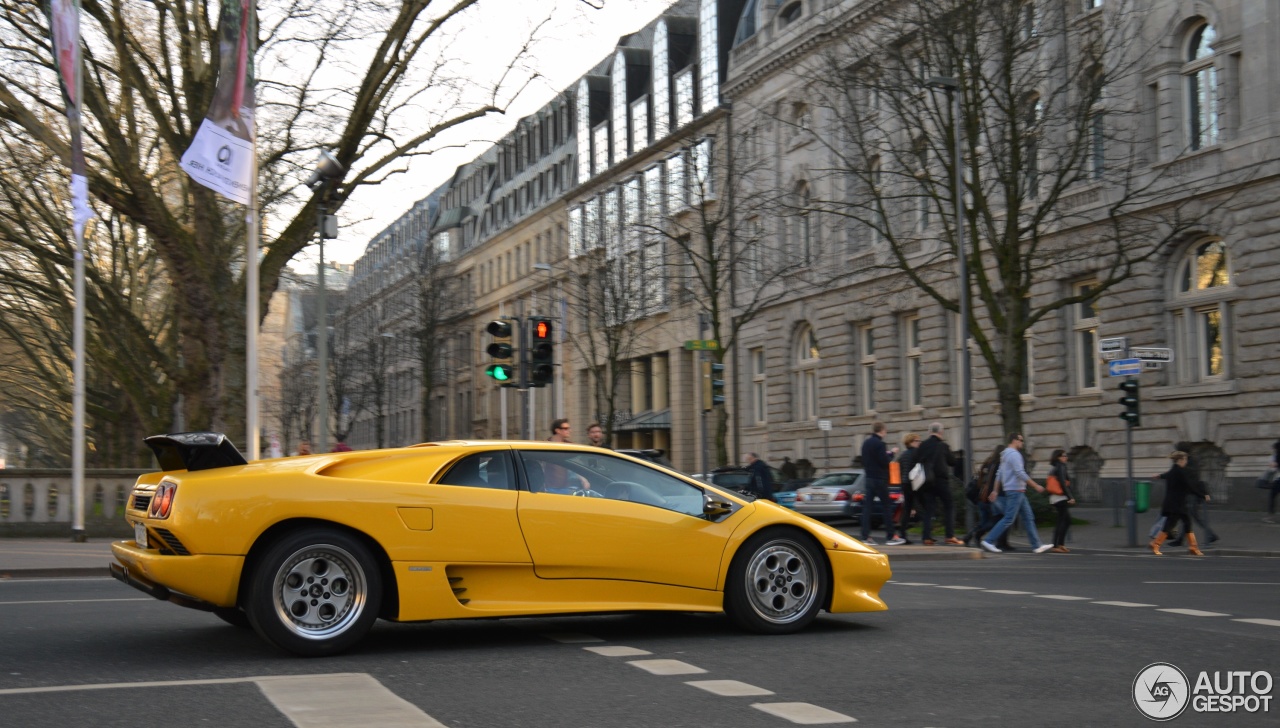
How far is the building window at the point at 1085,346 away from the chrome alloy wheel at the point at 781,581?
2900 centimetres

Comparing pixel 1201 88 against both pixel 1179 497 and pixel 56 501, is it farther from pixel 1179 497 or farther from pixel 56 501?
pixel 56 501

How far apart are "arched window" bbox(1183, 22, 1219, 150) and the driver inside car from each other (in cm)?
2692

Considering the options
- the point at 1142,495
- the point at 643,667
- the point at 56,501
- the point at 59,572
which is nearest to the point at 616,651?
the point at 643,667

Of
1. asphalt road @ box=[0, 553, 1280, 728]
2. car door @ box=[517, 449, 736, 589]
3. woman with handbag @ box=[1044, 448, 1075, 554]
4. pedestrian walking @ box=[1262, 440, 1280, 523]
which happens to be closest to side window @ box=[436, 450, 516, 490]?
car door @ box=[517, 449, 736, 589]

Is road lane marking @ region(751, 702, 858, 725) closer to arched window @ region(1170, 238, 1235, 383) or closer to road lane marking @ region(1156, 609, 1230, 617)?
road lane marking @ region(1156, 609, 1230, 617)

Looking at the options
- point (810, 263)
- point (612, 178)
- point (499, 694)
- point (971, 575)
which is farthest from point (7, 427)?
point (499, 694)

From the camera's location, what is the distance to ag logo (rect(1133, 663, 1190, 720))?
662cm

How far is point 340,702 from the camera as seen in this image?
6.65 m

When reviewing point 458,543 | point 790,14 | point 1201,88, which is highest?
point 790,14

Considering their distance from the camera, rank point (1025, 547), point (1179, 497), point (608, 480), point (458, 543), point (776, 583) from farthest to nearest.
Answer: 1. point (1025, 547)
2. point (1179, 497)
3. point (776, 583)
4. point (608, 480)
5. point (458, 543)

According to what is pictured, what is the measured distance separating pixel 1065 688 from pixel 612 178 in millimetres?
64289

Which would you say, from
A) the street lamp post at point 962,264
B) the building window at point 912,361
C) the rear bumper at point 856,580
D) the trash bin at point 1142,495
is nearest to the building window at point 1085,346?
the building window at point 912,361

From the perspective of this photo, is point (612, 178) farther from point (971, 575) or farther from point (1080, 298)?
point (971, 575)

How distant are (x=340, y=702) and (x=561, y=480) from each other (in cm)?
268
